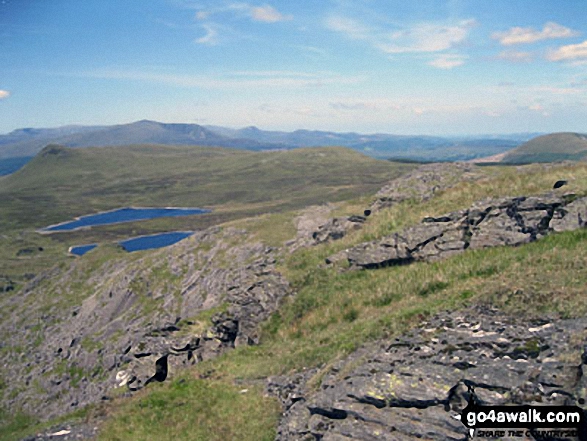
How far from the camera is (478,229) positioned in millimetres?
26062

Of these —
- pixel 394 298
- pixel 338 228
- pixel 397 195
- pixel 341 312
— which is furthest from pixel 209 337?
pixel 397 195

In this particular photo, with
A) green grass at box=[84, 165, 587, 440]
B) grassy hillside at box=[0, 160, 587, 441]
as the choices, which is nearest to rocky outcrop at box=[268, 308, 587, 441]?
green grass at box=[84, 165, 587, 440]

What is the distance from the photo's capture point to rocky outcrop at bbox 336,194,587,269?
78.6 feet

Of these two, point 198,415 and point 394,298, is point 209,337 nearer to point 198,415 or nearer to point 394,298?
point 198,415

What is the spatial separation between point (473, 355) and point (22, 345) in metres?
95.6

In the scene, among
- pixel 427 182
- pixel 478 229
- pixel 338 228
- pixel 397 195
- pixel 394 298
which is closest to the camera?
pixel 394 298

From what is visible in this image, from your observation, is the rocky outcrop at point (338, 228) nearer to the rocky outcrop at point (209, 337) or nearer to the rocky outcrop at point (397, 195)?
the rocky outcrop at point (397, 195)

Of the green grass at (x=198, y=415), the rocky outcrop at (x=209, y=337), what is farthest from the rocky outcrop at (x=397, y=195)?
the green grass at (x=198, y=415)

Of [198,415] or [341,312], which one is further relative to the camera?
[341,312]

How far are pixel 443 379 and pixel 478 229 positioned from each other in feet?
50.6

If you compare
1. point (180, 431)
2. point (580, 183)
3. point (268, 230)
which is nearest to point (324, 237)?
point (580, 183)

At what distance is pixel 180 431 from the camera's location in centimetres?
1794

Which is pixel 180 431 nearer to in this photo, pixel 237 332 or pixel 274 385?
pixel 274 385

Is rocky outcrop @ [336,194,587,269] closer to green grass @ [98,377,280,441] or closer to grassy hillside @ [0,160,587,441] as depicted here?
grassy hillside @ [0,160,587,441]
